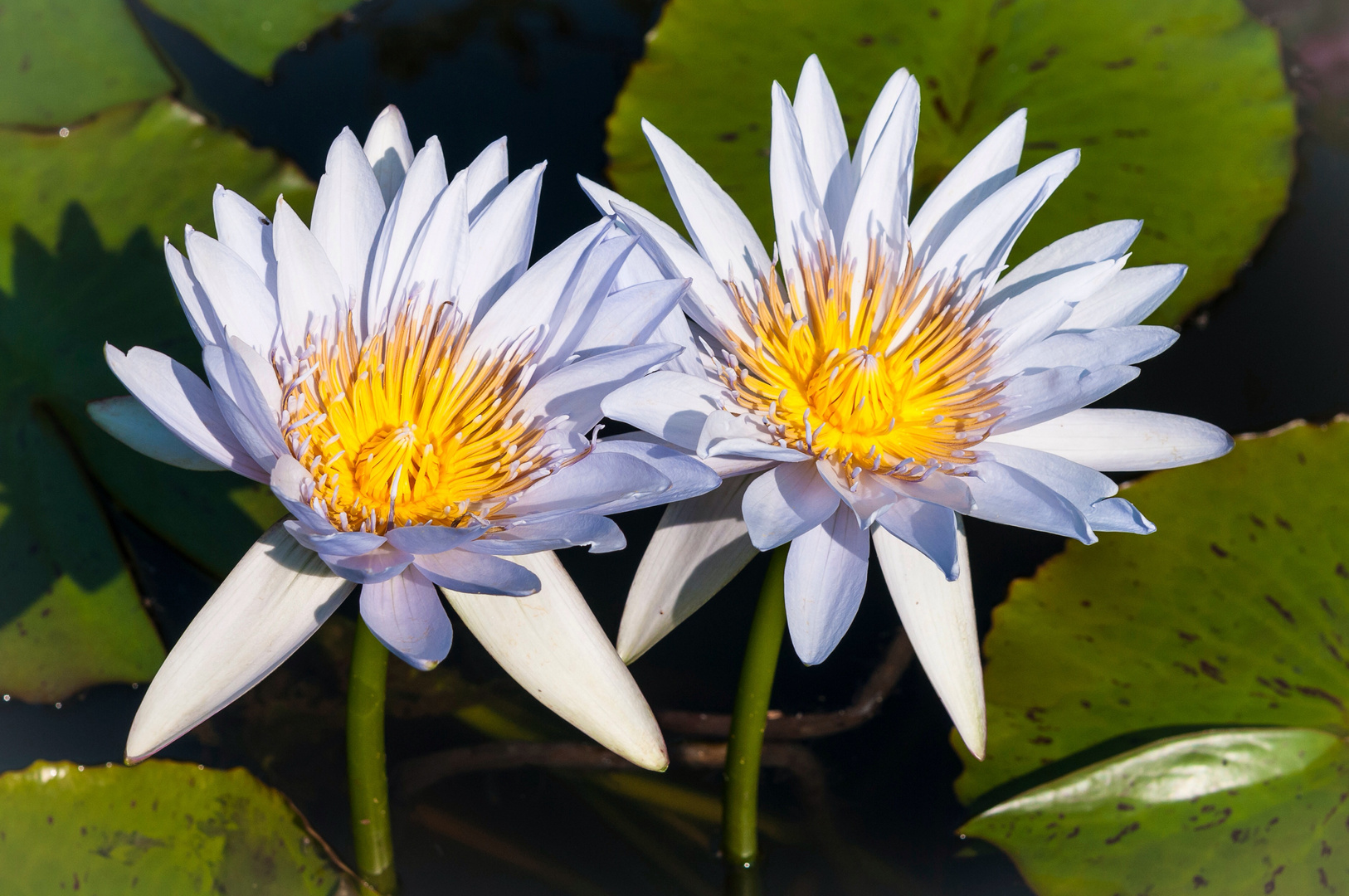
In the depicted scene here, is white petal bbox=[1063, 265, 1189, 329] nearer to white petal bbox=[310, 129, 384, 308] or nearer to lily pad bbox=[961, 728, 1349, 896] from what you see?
lily pad bbox=[961, 728, 1349, 896]

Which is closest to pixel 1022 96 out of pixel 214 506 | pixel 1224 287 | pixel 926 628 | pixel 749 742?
pixel 1224 287

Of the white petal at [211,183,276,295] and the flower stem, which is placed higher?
the white petal at [211,183,276,295]

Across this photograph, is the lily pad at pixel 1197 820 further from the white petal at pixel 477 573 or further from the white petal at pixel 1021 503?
the white petal at pixel 477 573

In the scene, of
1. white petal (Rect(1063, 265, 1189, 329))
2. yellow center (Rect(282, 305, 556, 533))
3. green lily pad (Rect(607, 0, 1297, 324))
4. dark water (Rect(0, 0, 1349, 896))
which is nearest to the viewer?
yellow center (Rect(282, 305, 556, 533))

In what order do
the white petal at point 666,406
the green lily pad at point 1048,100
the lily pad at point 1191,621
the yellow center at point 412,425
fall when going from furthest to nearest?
A: the green lily pad at point 1048,100 < the lily pad at point 1191,621 < the yellow center at point 412,425 < the white petal at point 666,406

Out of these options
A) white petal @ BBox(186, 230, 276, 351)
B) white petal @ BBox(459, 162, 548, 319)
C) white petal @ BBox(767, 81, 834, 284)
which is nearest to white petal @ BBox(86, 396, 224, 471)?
white petal @ BBox(186, 230, 276, 351)

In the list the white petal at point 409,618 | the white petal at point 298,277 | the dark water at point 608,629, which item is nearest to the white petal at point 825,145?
the white petal at point 298,277
